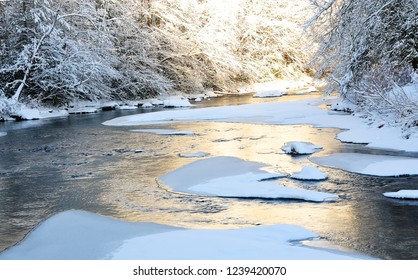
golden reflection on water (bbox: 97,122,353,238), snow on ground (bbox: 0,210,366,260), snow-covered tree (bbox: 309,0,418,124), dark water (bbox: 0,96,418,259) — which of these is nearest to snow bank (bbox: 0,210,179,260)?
snow on ground (bbox: 0,210,366,260)

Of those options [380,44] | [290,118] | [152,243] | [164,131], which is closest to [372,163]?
[380,44]

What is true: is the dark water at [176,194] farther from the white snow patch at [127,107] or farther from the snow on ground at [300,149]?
the white snow patch at [127,107]

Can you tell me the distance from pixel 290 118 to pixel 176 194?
10.5 metres

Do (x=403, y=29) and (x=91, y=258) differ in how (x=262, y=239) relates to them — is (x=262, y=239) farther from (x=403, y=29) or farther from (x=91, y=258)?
(x=403, y=29)

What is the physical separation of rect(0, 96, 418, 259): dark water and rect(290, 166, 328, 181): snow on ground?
20 cm

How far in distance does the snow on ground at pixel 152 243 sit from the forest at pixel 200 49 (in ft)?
24.2

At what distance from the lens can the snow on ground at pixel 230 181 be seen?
855cm

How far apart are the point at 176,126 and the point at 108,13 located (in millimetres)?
12984

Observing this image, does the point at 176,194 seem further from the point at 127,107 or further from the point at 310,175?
the point at 127,107

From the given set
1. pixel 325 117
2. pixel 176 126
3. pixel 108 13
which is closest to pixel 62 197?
pixel 176 126

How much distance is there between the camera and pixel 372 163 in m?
10.6

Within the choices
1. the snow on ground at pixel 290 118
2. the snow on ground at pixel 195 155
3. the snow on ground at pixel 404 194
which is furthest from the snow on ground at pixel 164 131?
the snow on ground at pixel 404 194

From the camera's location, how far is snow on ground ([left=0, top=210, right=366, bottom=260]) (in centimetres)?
557

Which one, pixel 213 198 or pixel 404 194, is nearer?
pixel 404 194
